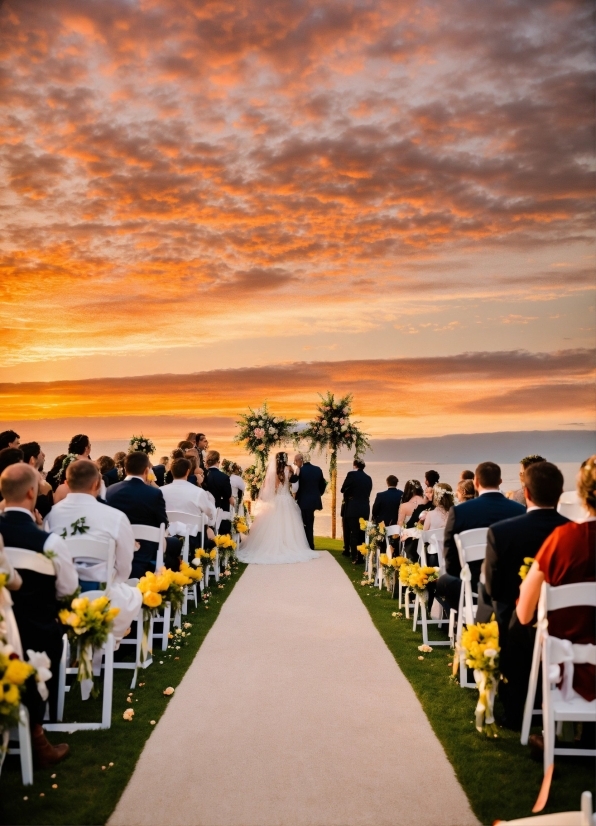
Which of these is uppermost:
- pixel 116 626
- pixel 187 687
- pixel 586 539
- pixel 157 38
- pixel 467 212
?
pixel 157 38

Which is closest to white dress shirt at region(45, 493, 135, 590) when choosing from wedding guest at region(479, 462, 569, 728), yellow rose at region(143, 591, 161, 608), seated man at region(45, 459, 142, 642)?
seated man at region(45, 459, 142, 642)

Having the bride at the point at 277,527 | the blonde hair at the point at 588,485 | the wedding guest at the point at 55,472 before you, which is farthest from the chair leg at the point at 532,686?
the bride at the point at 277,527

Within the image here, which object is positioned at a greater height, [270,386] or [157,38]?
[157,38]

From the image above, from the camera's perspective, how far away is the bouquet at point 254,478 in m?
14.9

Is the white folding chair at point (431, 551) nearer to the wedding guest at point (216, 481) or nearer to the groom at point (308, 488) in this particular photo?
the wedding guest at point (216, 481)

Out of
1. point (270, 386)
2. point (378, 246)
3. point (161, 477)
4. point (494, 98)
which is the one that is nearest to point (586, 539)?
point (494, 98)

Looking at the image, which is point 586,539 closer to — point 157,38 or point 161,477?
point 157,38

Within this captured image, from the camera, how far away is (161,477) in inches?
433

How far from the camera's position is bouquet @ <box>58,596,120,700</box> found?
4.08 meters

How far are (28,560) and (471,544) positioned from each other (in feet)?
10.2

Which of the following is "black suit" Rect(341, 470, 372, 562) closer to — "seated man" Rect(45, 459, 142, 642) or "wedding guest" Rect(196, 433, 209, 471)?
"wedding guest" Rect(196, 433, 209, 471)

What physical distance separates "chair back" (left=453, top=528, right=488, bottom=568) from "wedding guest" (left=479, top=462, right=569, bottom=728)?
0.78 meters

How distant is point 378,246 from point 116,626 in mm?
8873

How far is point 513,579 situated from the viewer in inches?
169
